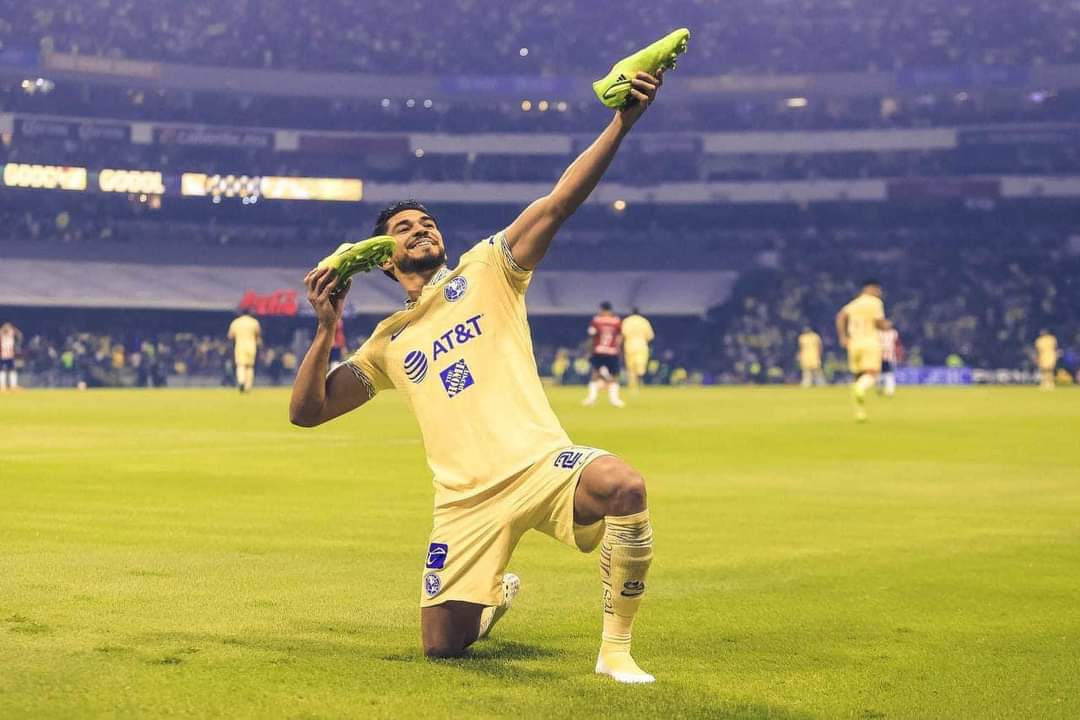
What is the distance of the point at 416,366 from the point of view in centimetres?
627

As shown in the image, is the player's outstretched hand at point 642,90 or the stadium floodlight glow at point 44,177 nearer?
the player's outstretched hand at point 642,90

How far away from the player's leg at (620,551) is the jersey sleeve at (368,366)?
4.06ft

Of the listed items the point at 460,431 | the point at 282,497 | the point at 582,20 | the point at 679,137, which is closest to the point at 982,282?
the point at 679,137

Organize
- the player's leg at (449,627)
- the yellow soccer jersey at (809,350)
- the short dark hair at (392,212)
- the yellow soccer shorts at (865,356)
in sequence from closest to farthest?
the player's leg at (449,627) → the short dark hair at (392,212) → the yellow soccer shorts at (865,356) → the yellow soccer jersey at (809,350)

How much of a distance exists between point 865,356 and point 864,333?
65cm

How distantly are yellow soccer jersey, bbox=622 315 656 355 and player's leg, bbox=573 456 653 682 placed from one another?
34.9 meters

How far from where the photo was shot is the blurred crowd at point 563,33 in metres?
74.6

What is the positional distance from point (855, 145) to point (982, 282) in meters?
10.5

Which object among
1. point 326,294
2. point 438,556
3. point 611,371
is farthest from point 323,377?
point 611,371

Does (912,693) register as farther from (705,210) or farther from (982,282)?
(705,210)

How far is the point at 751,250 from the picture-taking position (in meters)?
73.9

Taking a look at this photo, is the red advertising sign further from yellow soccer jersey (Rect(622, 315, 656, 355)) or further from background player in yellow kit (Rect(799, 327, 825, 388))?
yellow soccer jersey (Rect(622, 315, 656, 355))

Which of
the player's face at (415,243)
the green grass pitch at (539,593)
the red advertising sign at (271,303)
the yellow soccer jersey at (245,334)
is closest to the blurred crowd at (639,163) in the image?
the red advertising sign at (271,303)

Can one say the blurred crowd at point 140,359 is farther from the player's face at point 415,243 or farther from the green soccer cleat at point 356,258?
the green soccer cleat at point 356,258
